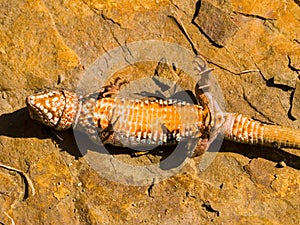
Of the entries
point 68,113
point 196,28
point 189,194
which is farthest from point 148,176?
point 196,28

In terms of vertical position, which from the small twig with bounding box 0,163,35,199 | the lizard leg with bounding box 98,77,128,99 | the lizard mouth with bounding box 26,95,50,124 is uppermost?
the lizard leg with bounding box 98,77,128,99

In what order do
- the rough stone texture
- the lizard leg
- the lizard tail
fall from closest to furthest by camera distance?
1. the lizard tail
2. the lizard leg
3. the rough stone texture

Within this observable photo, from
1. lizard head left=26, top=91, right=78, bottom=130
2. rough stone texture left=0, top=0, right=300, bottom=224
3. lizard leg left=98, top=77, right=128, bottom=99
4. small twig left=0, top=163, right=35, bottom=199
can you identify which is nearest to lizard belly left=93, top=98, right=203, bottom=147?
lizard leg left=98, top=77, right=128, bottom=99

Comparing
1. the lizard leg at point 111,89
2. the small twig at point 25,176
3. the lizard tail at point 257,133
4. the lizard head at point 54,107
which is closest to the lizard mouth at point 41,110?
the lizard head at point 54,107

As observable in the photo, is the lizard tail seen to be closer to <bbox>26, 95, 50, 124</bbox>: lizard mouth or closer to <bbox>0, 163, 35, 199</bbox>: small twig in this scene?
<bbox>26, 95, 50, 124</bbox>: lizard mouth

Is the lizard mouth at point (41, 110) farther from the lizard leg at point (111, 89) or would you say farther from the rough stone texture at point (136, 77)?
the lizard leg at point (111, 89)

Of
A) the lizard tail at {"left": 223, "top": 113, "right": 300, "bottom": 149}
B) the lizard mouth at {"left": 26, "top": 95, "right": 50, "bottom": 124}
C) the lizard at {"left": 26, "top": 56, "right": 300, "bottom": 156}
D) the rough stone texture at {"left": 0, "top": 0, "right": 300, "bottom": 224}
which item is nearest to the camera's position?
the lizard mouth at {"left": 26, "top": 95, "right": 50, "bottom": 124}

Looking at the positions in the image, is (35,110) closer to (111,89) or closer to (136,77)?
(111,89)
